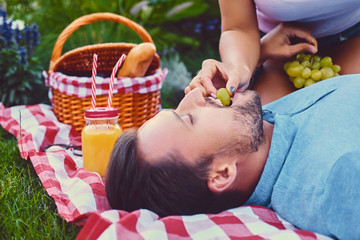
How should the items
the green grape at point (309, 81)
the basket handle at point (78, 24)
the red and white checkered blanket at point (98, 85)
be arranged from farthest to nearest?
the basket handle at point (78, 24), the red and white checkered blanket at point (98, 85), the green grape at point (309, 81)

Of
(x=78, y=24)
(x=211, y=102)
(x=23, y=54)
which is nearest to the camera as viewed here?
(x=211, y=102)

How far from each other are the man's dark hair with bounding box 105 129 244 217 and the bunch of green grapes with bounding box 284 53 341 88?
647 mm

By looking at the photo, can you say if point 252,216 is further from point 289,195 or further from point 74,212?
point 74,212

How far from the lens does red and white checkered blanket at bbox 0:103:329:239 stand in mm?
909

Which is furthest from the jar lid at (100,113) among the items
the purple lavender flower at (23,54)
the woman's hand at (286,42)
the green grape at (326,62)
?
the purple lavender flower at (23,54)

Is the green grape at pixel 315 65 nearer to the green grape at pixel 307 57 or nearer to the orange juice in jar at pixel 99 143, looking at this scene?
the green grape at pixel 307 57

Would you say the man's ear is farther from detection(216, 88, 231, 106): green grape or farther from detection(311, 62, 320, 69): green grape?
detection(311, 62, 320, 69): green grape

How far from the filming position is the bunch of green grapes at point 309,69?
4.91ft

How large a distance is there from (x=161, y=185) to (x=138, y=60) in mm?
1078

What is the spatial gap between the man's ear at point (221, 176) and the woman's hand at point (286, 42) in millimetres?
714

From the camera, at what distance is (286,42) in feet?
5.28

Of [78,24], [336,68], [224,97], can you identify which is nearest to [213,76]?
[224,97]

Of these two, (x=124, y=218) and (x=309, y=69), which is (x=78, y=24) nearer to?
(x=309, y=69)

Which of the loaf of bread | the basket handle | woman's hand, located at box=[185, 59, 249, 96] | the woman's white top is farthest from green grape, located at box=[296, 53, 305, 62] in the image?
the basket handle
